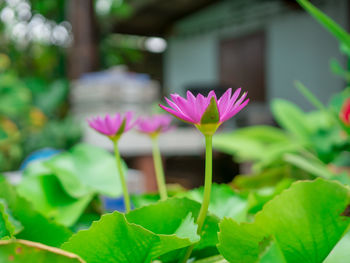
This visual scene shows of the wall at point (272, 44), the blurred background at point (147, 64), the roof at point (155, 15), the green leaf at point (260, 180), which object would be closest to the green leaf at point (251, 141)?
the green leaf at point (260, 180)

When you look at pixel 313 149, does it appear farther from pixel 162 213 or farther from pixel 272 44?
pixel 272 44

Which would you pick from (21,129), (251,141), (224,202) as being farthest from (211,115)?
(21,129)

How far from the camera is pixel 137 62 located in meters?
8.34

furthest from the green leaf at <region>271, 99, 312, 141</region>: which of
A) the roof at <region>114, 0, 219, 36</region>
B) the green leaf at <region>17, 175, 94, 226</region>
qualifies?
the roof at <region>114, 0, 219, 36</region>

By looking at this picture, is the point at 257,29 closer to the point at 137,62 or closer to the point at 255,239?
the point at 137,62

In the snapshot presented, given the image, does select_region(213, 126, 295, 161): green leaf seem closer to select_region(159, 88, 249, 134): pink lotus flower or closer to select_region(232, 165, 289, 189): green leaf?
select_region(232, 165, 289, 189): green leaf

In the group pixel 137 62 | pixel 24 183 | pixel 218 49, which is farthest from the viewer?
pixel 137 62

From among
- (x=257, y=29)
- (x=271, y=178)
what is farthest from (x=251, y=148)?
(x=257, y=29)

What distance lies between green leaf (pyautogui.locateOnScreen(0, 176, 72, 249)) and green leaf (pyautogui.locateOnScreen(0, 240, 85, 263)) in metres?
0.09

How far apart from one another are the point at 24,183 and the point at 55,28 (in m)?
6.64

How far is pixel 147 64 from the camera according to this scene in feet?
27.8

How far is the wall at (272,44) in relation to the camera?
17.2ft

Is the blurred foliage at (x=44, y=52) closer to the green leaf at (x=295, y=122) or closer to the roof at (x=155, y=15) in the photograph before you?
the roof at (x=155, y=15)

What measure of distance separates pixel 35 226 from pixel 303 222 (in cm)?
17
